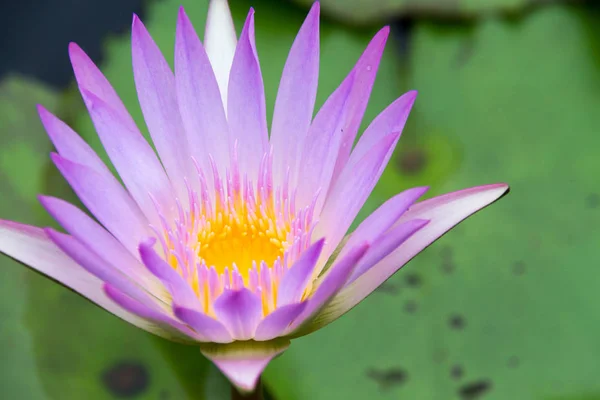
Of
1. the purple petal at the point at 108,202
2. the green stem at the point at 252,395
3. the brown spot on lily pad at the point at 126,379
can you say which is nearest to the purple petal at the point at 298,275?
the green stem at the point at 252,395

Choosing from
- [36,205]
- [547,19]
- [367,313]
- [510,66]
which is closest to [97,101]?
[36,205]

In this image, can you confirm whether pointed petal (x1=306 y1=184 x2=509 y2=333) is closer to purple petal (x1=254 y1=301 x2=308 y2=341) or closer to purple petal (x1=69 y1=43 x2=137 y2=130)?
purple petal (x1=254 y1=301 x2=308 y2=341)

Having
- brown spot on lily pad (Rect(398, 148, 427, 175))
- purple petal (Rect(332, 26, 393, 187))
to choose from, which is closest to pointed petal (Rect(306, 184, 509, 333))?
purple petal (Rect(332, 26, 393, 187))

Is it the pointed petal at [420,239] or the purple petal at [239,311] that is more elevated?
the pointed petal at [420,239]

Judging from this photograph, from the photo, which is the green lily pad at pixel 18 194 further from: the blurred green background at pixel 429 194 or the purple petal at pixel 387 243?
the purple petal at pixel 387 243

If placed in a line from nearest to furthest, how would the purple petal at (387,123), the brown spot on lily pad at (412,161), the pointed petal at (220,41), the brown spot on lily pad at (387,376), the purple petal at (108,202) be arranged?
the purple petal at (108,202), the purple petal at (387,123), the pointed petal at (220,41), the brown spot on lily pad at (387,376), the brown spot on lily pad at (412,161)

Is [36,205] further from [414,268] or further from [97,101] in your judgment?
[414,268]
